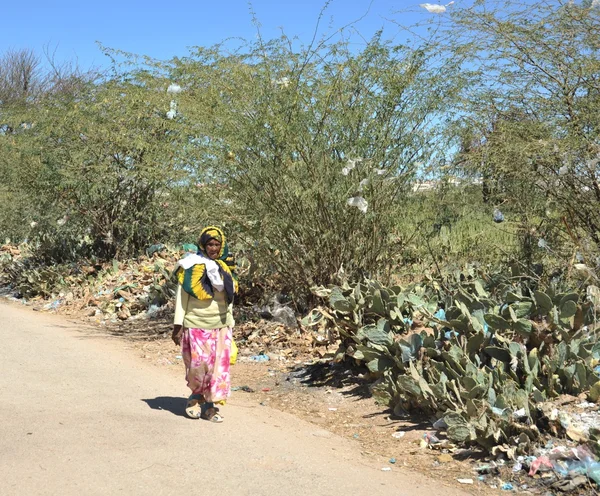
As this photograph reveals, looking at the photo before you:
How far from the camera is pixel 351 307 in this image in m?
7.89

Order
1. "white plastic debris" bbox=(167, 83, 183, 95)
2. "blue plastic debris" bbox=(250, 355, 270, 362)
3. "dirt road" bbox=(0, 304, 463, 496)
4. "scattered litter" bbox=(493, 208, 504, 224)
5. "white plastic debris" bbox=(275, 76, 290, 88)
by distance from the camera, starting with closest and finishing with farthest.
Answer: "dirt road" bbox=(0, 304, 463, 496) < "scattered litter" bbox=(493, 208, 504, 224) < "white plastic debris" bbox=(275, 76, 290, 88) < "blue plastic debris" bbox=(250, 355, 270, 362) < "white plastic debris" bbox=(167, 83, 183, 95)

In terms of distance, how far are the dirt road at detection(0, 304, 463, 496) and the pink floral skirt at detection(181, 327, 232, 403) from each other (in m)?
0.27

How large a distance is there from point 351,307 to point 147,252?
8178 millimetres

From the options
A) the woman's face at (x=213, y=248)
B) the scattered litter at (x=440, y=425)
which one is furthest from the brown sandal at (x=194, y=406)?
the scattered litter at (x=440, y=425)

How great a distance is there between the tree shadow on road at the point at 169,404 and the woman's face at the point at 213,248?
1.33 metres

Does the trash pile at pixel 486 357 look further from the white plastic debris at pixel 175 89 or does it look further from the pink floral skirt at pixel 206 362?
the white plastic debris at pixel 175 89

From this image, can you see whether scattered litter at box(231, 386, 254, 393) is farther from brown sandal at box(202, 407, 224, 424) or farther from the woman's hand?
the woman's hand

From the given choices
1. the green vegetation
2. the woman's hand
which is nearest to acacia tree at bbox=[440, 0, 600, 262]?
the green vegetation

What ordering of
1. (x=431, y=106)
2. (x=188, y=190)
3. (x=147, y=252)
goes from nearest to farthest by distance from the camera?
(x=431, y=106) < (x=188, y=190) < (x=147, y=252)

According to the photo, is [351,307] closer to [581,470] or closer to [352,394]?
[352,394]

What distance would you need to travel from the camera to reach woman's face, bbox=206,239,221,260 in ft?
21.3

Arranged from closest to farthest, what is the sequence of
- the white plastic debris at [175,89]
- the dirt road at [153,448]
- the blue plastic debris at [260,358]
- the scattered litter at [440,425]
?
1. the dirt road at [153,448]
2. the scattered litter at [440,425]
3. the blue plastic debris at [260,358]
4. the white plastic debris at [175,89]

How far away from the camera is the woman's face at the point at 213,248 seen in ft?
21.3

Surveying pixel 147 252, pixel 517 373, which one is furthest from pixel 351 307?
pixel 147 252
